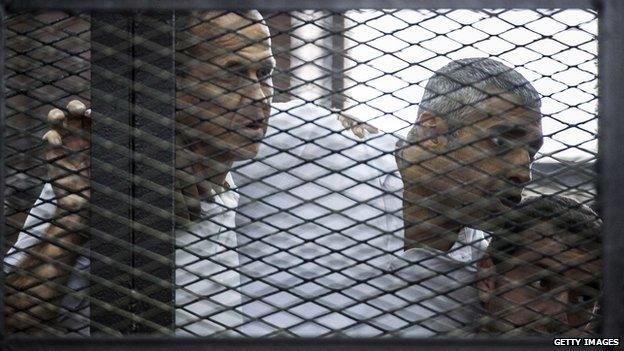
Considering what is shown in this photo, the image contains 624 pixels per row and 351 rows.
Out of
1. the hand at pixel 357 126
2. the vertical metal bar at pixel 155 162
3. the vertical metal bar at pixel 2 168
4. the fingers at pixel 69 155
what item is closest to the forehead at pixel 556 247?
the hand at pixel 357 126

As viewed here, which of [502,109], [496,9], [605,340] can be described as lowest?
[605,340]

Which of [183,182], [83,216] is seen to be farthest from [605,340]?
[83,216]

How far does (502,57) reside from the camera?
4.11ft

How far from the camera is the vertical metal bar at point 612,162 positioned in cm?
120

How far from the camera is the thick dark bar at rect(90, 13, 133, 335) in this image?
1.22m

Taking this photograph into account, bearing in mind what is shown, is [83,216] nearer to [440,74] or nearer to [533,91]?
[440,74]

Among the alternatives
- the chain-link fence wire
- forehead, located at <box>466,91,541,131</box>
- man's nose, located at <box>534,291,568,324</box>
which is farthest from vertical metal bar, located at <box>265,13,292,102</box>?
man's nose, located at <box>534,291,568,324</box>

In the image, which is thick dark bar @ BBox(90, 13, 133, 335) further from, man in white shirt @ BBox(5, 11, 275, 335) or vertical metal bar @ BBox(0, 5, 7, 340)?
vertical metal bar @ BBox(0, 5, 7, 340)

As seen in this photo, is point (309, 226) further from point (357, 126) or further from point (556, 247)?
point (556, 247)

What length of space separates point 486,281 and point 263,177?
1.16 ft

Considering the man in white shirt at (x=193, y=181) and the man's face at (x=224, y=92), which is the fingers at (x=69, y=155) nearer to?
the man in white shirt at (x=193, y=181)

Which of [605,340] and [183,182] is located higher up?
[183,182]

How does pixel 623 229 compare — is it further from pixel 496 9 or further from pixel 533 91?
pixel 496 9

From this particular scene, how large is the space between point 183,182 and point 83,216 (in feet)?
0.49
